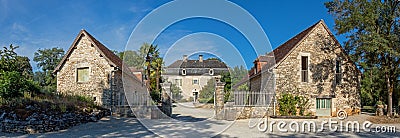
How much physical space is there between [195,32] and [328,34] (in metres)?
11.5

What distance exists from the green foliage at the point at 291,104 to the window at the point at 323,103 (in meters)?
0.96

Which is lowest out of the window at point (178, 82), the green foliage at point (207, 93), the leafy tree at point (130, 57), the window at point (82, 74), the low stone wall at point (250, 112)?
the low stone wall at point (250, 112)

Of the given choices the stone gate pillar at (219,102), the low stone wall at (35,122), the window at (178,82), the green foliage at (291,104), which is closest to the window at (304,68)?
the green foliage at (291,104)

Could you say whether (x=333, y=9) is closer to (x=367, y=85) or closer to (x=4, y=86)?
(x=367, y=85)

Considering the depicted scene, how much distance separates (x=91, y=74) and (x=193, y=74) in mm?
6410

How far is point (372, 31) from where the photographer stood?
45.3ft

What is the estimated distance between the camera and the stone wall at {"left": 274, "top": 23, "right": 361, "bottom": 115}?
16.3m

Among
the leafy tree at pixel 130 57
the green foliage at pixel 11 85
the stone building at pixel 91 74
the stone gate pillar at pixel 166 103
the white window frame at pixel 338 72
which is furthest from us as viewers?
the white window frame at pixel 338 72

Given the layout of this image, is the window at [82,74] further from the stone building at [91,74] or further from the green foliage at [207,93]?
the green foliage at [207,93]

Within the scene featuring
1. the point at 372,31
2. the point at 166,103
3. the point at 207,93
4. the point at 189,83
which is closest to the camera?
the point at 372,31

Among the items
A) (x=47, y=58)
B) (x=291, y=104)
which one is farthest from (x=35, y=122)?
(x=47, y=58)

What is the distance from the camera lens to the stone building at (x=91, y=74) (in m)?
16.2

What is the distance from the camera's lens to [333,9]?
1537cm

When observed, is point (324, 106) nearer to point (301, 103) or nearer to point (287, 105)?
point (301, 103)
